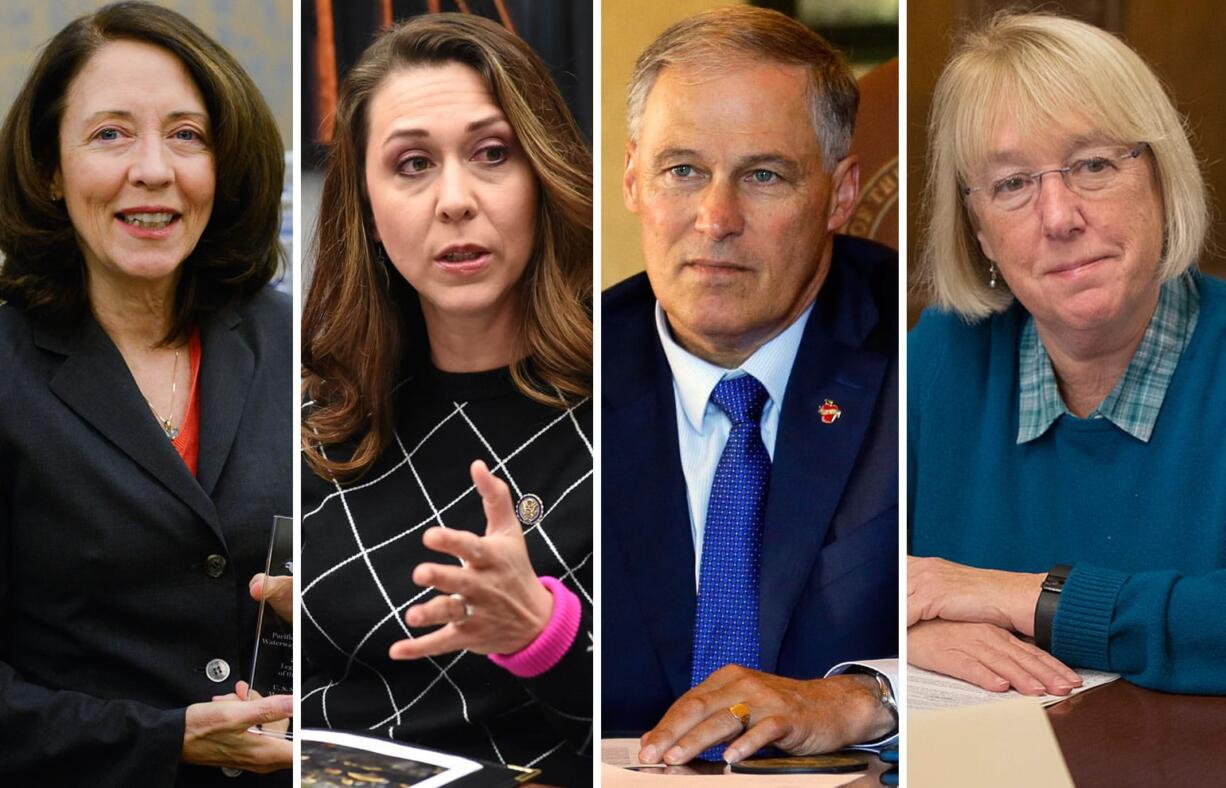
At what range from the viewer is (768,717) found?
308cm

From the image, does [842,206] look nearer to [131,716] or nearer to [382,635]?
[382,635]

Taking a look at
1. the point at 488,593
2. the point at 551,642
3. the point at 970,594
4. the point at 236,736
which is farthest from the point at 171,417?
the point at 970,594

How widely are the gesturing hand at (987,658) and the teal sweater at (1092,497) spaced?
5 cm

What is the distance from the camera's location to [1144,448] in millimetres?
3053

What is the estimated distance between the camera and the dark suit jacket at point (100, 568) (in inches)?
126

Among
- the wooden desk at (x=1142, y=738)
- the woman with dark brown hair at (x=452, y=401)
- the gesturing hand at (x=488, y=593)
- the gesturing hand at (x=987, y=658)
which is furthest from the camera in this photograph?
the woman with dark brown hair at (x=452, y=401)

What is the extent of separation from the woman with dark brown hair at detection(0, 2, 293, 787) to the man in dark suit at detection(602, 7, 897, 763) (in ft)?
3.01

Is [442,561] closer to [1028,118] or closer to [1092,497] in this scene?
[1092,497]

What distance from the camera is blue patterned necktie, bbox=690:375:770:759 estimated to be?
3.17 m

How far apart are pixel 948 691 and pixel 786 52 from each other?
1.53 m

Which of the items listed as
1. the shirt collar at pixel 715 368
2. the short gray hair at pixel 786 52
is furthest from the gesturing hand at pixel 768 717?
the short gray hair at pixel 786 52

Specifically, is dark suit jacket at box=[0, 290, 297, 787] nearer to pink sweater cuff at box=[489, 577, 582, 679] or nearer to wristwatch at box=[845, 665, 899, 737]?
pink sweater cuff at box=[489, 577, 582, 679]

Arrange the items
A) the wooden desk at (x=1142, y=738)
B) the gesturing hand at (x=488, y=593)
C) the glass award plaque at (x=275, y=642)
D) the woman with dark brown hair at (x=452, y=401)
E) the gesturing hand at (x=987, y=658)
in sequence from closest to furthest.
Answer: the wooden desk at (x=1142, y=738) < the gesturing hand at (x=987, y=658) < the gesturing hand at (x=488, y=593) < the woman with dark brown hair at (x=452, y=401) < the glass award plaque at (x=275, y=642)

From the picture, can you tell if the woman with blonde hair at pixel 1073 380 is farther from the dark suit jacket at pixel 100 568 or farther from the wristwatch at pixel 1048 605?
the dark suit jacket at pixel 100 568
